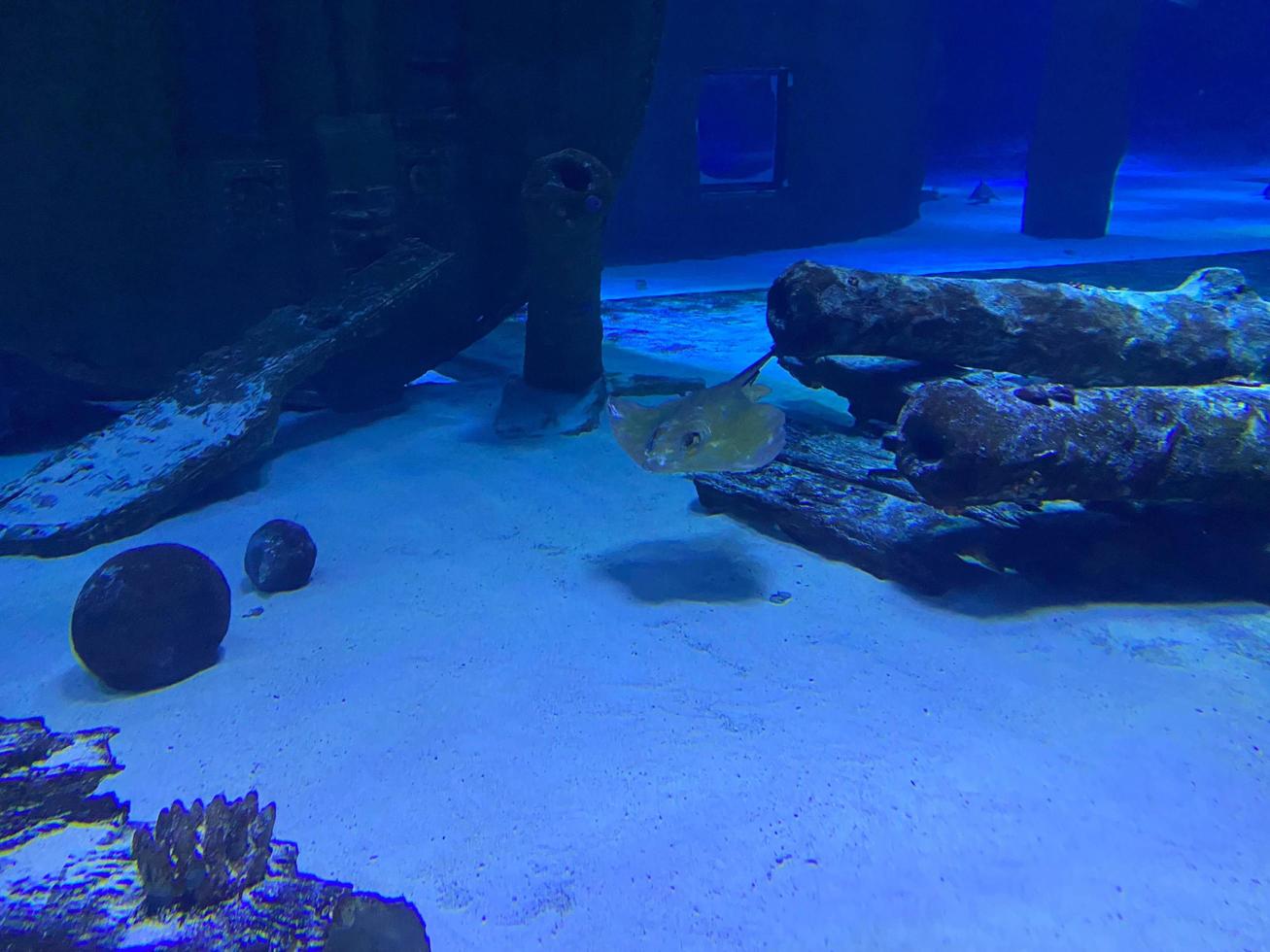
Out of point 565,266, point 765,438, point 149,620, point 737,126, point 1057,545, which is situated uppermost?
point 737,126

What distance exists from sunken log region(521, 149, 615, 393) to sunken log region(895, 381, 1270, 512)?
308 cm

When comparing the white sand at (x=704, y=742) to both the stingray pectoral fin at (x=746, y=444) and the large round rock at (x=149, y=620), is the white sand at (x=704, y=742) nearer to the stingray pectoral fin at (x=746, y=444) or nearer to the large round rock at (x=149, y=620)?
the large round rock at (x=149, y=620)

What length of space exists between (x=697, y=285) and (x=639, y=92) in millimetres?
5823

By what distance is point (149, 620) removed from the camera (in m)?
3.05

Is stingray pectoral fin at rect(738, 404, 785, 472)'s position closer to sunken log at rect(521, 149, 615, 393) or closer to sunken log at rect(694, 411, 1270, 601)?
sunken log at rect(694, 411, 1270, 601)

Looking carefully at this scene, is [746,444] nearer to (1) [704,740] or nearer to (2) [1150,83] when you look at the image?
(1) [704,740]

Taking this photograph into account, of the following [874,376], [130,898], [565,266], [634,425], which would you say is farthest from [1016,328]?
[130,898]

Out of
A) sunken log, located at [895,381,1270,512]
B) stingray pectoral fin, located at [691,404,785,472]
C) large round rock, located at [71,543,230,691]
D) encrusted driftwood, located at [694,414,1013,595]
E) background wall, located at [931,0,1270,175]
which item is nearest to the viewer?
large round rock, located at [71,543,230,691]

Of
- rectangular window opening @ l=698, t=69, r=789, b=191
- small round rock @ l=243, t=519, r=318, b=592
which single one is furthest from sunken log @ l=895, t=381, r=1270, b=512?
rectangular window opening @ l=698, t=69, r=789, b=191

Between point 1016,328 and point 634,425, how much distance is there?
2610 mm

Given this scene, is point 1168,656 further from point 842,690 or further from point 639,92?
point 639,92

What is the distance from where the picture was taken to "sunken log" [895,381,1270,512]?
3332 mm

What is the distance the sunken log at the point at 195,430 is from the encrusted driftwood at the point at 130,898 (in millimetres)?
2634

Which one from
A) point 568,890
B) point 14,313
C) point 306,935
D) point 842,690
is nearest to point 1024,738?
point 842,690
